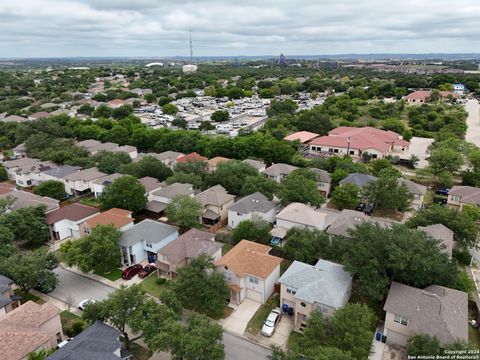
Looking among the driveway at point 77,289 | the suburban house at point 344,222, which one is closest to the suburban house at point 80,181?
the driveway at point 77,289

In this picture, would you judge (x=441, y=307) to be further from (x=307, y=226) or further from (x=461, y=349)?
(x=307, y=226)

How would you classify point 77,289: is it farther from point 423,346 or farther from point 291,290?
point 423,346

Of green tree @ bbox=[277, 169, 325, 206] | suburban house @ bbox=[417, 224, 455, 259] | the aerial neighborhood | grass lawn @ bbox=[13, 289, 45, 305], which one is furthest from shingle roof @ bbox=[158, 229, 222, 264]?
suburban house @ bbox=[417, 224, 455, 259]

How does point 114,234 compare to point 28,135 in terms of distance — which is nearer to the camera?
point 114,234

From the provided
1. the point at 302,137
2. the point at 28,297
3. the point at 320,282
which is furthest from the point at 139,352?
the point at 302,137

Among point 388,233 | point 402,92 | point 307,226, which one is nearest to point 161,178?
point 307,226

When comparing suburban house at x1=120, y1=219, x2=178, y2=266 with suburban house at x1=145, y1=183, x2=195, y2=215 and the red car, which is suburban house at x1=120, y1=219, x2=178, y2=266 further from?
suburban house at x1=145, y1=183, x2=195, y2=215

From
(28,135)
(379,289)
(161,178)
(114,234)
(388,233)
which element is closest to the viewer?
(379,289)
